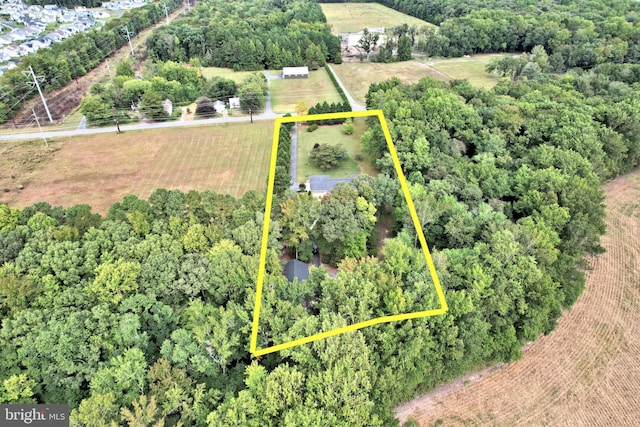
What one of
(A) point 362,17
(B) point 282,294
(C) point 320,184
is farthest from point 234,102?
(A) point 362,17

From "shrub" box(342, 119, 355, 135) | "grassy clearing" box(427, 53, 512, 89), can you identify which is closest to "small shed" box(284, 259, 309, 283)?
"shrub" box(342, 119, 355, 135)

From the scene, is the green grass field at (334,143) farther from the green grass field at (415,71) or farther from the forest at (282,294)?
the green grass field at (415,71)

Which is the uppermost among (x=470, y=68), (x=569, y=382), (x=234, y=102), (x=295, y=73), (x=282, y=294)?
(x=282, y=294)

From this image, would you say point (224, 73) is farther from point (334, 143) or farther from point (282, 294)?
point (282, 294)

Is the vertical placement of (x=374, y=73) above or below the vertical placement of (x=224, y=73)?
below

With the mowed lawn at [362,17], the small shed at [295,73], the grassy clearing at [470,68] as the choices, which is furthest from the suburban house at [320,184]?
Answer: the mowed lawn at [362,17]

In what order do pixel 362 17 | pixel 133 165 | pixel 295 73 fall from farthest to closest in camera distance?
1. pixel 362 17
2. pixel 295 73
3. pixel 133 165

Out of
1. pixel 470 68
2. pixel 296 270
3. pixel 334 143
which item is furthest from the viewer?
pixel 470 68

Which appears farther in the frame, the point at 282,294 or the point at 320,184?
the point at 320,184
